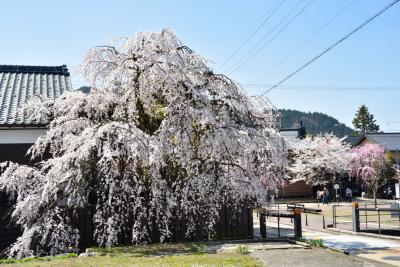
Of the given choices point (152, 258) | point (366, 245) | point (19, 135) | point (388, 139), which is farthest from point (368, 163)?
point (152, 258)

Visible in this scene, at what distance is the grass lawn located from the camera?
8.67 meters

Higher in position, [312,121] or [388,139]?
[312,121]

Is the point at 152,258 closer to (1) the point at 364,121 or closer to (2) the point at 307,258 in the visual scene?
(2) the point at 307,258

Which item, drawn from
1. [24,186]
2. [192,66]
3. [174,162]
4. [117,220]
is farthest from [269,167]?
[24,186]

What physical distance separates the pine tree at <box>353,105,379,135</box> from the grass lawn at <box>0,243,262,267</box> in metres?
94.9

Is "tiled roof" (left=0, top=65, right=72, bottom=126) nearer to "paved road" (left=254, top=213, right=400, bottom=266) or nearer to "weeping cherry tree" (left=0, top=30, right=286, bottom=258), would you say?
"weeping cherry tree" (left=0, top=30, right=286, bottom=258)

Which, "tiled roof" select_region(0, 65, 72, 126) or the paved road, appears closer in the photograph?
the paved road

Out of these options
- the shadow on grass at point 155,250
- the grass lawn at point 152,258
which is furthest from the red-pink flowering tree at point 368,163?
the grass lawn at point 152,258

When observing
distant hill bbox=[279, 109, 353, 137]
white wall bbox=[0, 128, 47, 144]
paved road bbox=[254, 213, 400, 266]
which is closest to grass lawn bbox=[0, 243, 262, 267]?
paved road bbox=[254, 213, 400, 266]

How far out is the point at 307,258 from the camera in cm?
937

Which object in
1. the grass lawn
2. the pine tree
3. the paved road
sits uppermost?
the pine tree

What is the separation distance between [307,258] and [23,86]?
13031 millimetres

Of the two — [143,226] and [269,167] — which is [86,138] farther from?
[269,167]

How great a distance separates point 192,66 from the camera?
1232cm
